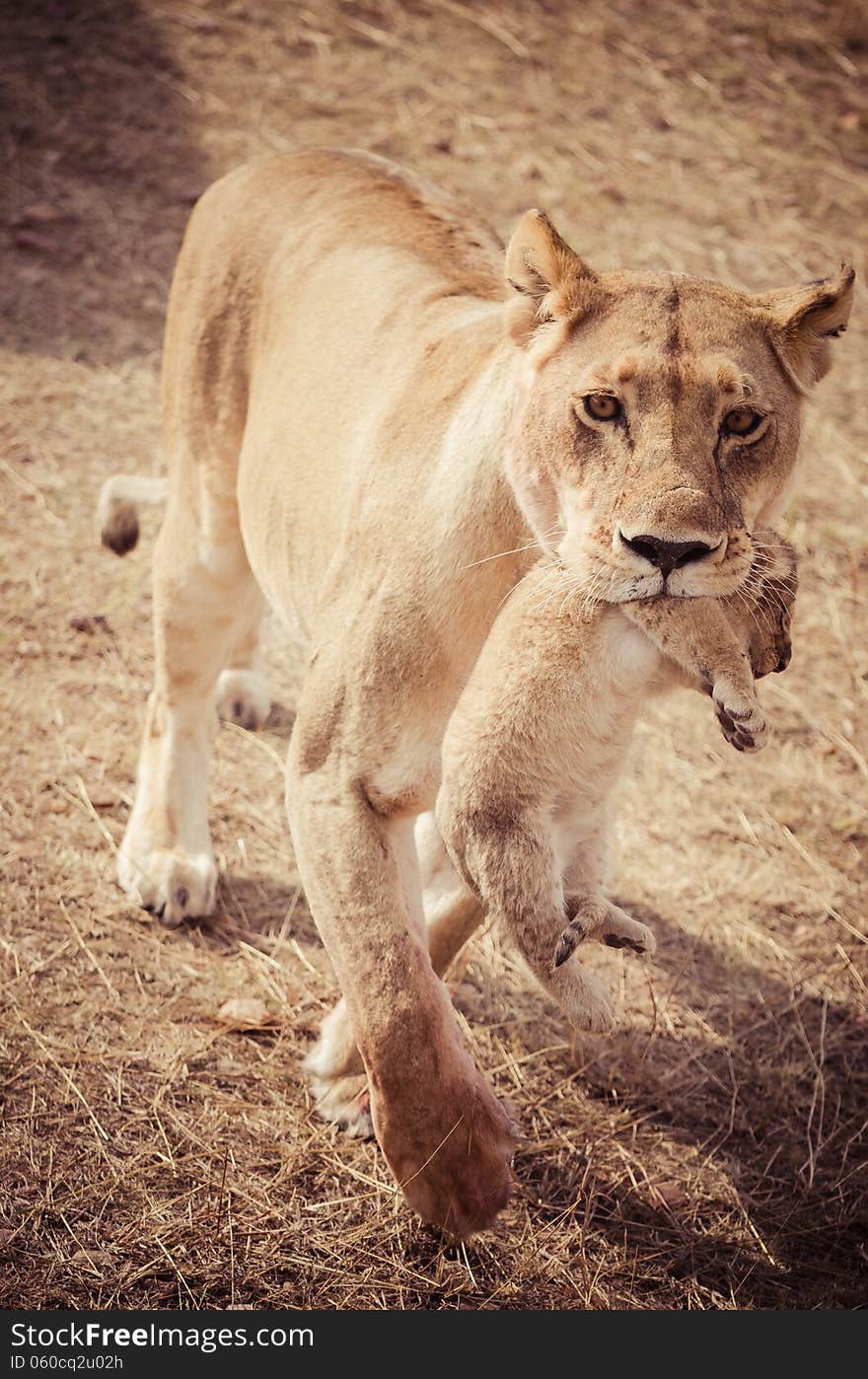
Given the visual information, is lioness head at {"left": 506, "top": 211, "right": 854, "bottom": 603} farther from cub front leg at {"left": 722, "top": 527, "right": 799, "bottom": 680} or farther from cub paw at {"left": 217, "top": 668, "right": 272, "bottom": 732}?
cub paw at {"left": 217, "top": 668, "right": 272, "bottom": 732}

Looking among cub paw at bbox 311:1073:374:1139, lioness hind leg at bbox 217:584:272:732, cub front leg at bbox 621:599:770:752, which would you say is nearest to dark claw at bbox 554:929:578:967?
cub front leg at bbox 621:599:770:752

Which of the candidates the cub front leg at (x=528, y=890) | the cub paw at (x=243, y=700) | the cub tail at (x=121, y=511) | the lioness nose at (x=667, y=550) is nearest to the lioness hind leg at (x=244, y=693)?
the cub paw at (x=243, y=700)

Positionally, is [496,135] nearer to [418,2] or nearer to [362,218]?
[418,2]

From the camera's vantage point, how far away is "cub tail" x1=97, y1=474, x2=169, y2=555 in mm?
4195

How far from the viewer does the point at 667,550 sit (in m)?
1.98

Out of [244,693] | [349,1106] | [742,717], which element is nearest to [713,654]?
[742,717]

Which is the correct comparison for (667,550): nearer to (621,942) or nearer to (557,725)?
(557,725)

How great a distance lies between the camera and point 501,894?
2.12 m

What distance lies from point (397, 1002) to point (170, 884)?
48.7 inches

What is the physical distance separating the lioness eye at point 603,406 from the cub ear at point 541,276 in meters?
0.21

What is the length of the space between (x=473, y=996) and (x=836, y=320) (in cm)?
183

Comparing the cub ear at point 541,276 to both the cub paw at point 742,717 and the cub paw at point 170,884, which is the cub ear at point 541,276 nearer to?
the cub paw at point 742,717

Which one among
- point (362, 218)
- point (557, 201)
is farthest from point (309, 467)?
point (557, 201)

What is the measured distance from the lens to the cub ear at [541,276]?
225cm
